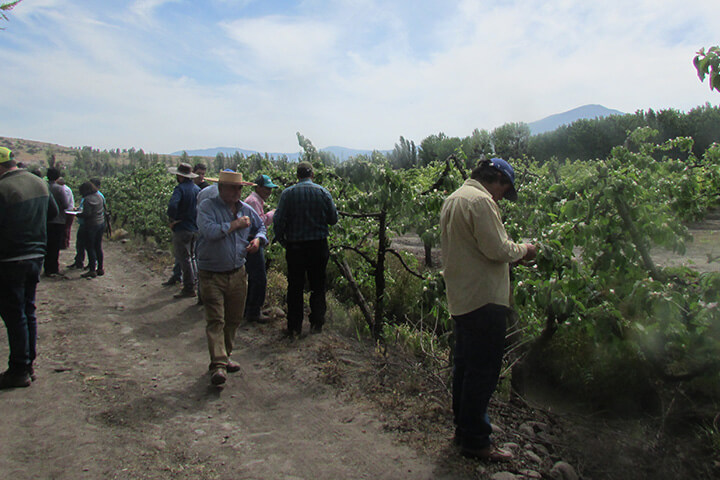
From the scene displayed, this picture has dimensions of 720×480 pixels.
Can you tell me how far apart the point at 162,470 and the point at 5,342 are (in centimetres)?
353

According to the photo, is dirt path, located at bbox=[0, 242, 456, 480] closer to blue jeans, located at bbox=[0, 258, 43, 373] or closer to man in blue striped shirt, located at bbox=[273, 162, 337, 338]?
blue jeans, located at bbox=[0, 258, 43, 373]

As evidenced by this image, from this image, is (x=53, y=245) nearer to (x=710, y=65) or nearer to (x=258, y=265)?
(x=258, y=265)

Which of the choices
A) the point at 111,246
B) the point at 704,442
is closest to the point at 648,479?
the point at 704,442

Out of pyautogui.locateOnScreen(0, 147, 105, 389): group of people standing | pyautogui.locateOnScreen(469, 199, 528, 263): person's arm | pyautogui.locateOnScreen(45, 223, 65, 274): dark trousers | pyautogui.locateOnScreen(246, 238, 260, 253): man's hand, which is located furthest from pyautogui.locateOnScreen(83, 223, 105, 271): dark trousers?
pyautogui.locateOnScreen(469, 199, 528, 263): person's arm

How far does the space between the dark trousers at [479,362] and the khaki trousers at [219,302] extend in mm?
2355

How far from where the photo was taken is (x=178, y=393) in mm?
4438

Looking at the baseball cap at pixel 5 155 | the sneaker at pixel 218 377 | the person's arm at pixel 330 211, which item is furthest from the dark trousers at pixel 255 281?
the baseball cap at pixel 5 155

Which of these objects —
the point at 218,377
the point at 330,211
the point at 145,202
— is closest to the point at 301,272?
the point at 330,211

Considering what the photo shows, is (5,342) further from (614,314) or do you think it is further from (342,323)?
(614,314)

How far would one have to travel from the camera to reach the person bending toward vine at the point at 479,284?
295cm

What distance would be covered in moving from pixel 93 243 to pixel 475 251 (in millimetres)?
8631

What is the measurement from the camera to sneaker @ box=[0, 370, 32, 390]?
4.26 meters

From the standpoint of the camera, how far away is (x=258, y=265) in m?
6.37

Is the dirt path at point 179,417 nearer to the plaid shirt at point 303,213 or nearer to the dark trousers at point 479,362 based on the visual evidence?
the dark trousers at point 479,362
